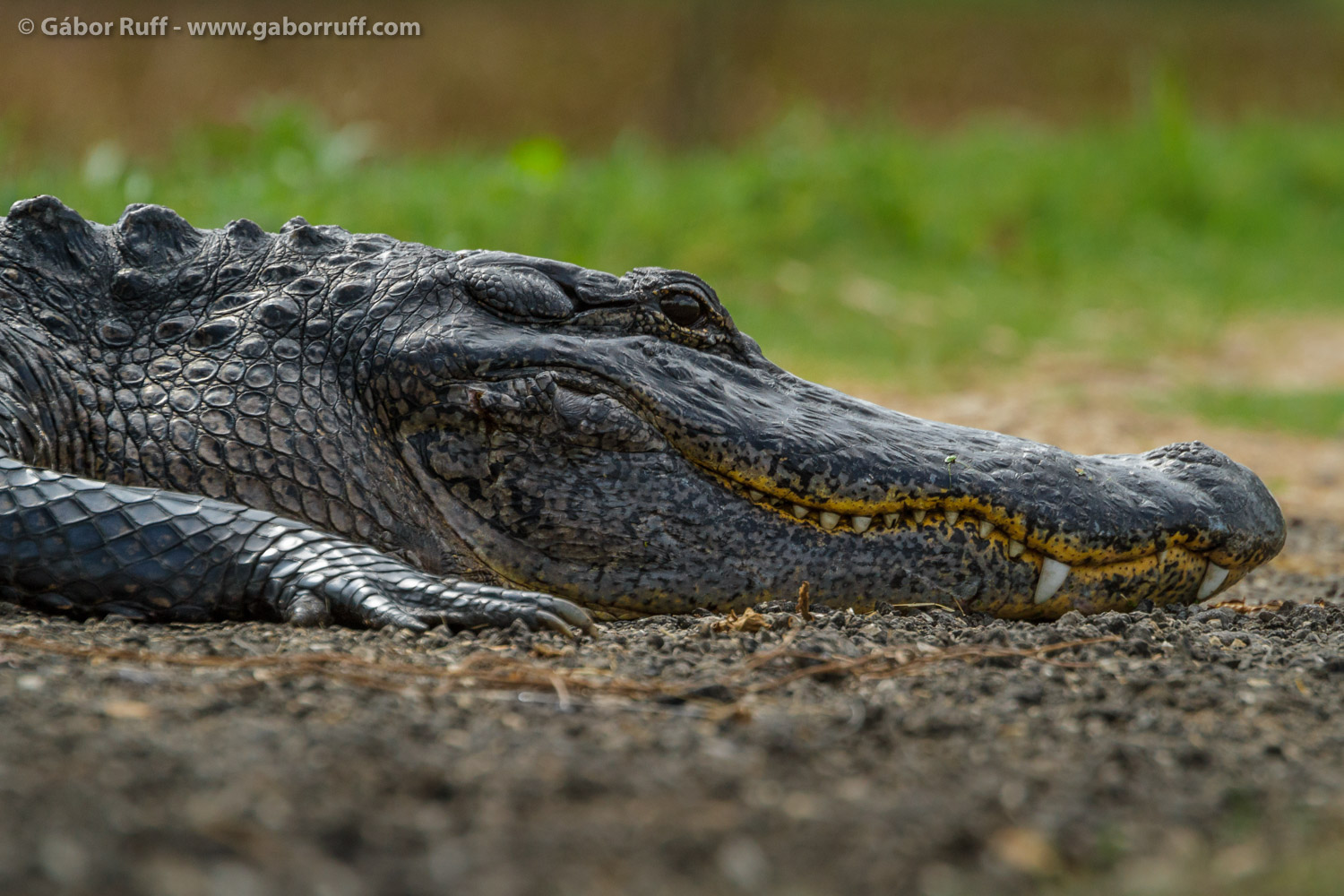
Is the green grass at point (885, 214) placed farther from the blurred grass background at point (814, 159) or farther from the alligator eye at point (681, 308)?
the alligator eye at point (681, 308)

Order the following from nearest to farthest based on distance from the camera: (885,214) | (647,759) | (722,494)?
(647,759) → (722,494) → (885,214)

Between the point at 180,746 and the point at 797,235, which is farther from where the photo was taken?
the point at 797,235

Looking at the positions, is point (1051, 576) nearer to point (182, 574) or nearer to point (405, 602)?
point (405, 602)

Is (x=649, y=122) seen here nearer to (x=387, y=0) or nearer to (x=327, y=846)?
(x=387, y=0)

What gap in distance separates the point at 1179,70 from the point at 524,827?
20736mm

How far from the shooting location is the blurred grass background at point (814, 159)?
772cm

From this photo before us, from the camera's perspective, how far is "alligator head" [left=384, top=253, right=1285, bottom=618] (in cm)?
301

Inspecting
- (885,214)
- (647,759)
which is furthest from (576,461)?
(885,214)

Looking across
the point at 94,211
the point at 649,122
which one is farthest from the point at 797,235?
the point at 649,122

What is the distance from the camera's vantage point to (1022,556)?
3064 millimetres

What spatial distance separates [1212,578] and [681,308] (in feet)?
4.72

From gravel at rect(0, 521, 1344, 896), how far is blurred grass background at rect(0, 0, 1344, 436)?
398 centimetres

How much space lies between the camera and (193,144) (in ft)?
26.0

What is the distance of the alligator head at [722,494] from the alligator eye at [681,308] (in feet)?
0.45
